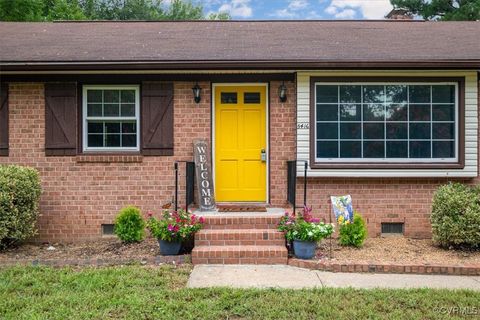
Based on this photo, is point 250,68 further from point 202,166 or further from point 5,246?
point 5,246

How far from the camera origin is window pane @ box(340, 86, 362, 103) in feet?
25.5

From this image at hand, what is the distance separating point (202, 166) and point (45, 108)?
9.83ft

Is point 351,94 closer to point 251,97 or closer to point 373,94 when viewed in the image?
point 373,94

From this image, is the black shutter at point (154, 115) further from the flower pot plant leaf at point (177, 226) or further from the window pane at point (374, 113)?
the window pane at point (374, 113)

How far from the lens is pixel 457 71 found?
7570 millimetres

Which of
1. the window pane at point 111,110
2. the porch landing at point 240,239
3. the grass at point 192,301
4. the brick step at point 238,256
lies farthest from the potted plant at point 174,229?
the window pane at point 111,110

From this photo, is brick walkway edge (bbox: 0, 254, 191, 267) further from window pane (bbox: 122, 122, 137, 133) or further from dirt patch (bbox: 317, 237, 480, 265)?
window pane (bbox: 122, 122, 137, 133)

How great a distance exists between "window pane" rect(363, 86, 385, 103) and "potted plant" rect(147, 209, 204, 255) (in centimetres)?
363

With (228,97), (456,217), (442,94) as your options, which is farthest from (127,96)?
(456,217)

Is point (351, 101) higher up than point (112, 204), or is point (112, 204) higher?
point (351, 101)

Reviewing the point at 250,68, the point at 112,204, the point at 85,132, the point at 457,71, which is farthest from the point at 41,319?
the point at 457,71

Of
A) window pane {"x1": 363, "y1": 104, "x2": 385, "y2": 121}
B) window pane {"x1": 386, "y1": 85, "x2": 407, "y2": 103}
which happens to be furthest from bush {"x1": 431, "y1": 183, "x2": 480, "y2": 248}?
window pane {"x1": 386, "y1": 85, "x2": 407, "y2": 103}

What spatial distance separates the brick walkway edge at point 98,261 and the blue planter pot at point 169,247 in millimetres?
168

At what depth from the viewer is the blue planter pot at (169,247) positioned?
21.3ft
